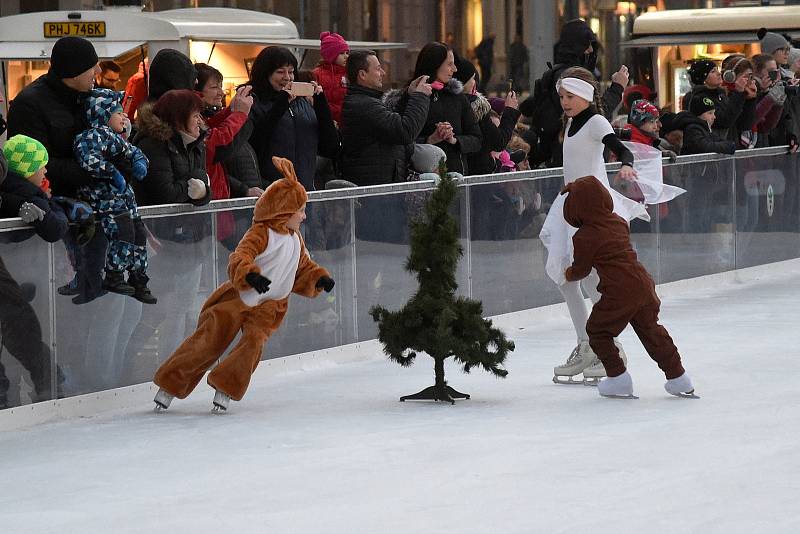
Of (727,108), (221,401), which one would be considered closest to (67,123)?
(221,401)

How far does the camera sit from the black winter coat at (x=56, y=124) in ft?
28.7

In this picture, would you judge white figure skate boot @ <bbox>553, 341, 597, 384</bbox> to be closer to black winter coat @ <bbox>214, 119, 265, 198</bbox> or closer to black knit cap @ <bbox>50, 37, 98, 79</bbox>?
black winter coat @ <bbox>214, 119, 265, 198</bbox>

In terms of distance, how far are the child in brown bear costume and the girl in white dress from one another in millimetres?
511

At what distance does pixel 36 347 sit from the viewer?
8.57 metres

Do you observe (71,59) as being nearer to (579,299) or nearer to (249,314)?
(249,314)

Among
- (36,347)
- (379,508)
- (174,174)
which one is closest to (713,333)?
(174,174)

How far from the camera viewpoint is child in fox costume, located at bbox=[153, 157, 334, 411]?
8750 mm

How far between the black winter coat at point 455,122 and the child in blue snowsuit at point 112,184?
3290mm

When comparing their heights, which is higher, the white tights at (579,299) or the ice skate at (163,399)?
the white tights at (579,299)

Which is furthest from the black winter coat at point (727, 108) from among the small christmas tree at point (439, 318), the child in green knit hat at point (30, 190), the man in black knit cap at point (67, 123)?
the child in green knit hat at point (30, 190)

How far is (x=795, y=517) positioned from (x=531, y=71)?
23.3m

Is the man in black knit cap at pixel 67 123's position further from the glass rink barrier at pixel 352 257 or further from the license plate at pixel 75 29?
the license plate at pixel 75 29

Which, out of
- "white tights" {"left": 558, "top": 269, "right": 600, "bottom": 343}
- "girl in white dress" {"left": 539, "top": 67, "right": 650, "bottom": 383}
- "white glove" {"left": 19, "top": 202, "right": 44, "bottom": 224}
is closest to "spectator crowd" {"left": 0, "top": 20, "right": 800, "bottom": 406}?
"white glove" {"left": 19, "top": 202, "right": 44, "bottom": 224}

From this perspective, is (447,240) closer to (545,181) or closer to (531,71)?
(545,181)
